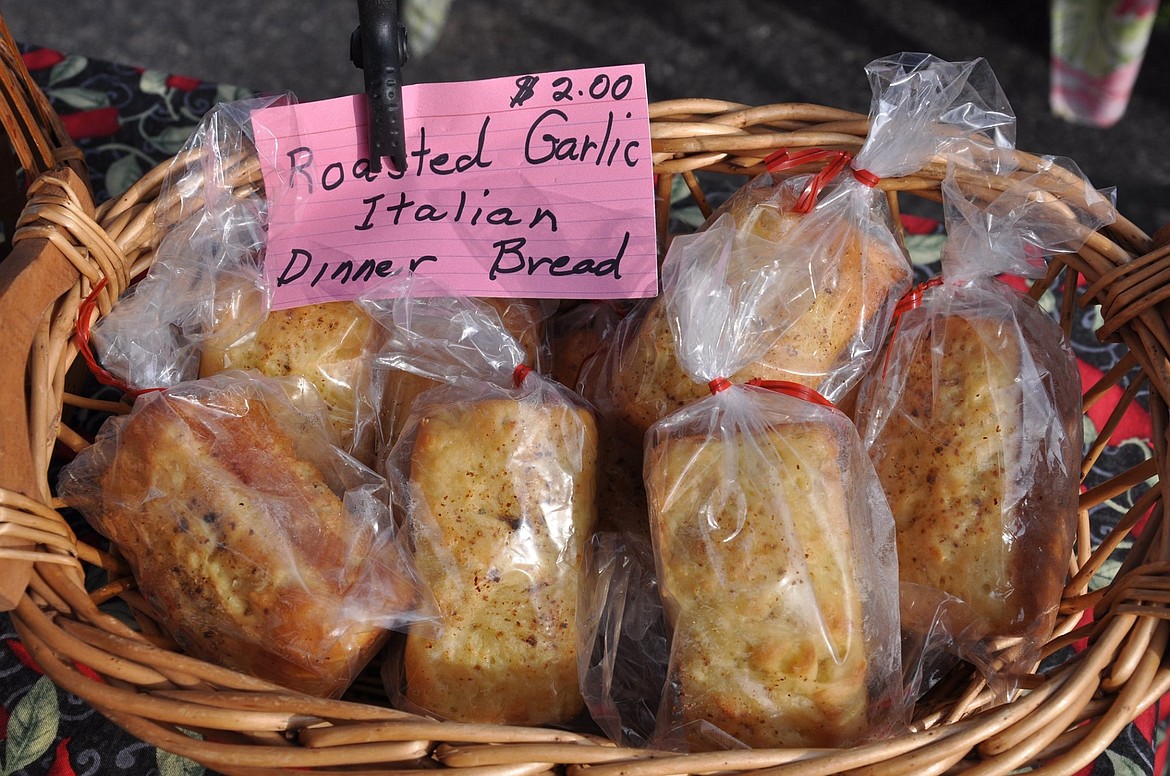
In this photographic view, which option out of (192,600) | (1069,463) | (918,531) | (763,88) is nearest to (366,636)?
(192,600)

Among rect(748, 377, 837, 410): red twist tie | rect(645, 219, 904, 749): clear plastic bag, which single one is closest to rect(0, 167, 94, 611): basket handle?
rect(645, 219, 904, 749): clear plastic bag

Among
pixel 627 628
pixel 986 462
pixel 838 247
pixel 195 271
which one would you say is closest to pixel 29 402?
pixel 195 271

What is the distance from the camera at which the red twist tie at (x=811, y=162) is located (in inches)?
46.8

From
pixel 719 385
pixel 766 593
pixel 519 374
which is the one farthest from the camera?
pixel 519 374

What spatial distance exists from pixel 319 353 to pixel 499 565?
399 millimetres

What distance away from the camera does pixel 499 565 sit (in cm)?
104

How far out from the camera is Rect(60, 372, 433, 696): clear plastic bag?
1019 millimetres

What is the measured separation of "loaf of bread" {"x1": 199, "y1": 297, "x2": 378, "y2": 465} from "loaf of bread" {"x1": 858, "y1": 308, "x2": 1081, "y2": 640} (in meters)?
0.65

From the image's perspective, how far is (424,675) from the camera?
1.04m

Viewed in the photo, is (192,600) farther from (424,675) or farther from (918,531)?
(918,531)

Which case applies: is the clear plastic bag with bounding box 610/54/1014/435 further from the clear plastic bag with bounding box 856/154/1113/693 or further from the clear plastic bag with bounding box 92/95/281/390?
the clear plastic bag with bounding box 92/95/281/390

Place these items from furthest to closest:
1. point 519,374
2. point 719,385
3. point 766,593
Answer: point 519,374
point 719,385
point 766,593

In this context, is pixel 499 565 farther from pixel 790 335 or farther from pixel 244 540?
pixel 790 335

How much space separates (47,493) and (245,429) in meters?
0.21
